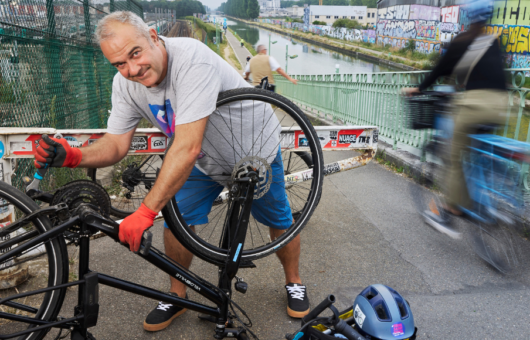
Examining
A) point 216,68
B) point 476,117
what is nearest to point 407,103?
point 476,117

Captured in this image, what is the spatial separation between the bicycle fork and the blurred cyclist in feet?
7.05

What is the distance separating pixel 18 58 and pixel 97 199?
73.4 inches

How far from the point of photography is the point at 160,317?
2689 mm

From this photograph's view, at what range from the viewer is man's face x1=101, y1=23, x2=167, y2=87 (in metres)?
1.98

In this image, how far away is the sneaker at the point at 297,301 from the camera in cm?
281

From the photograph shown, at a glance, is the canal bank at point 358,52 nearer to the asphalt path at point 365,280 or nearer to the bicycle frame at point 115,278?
the asphalt path at point 365,280

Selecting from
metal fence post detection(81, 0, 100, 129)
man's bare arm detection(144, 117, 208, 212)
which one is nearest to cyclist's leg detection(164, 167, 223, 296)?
man's bare arm detection(144, 117, 208, 212)

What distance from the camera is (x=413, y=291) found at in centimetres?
312

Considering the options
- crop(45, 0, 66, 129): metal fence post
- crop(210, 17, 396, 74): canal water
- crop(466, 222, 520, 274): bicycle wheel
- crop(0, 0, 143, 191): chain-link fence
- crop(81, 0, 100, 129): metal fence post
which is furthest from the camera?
→ crop(210, 17, 396, 74): canal water

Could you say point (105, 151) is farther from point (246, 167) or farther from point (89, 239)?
point (246, 167)

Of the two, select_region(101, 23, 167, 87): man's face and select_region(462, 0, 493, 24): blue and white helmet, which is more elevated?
select_region(462, 0, 493, 24): blue and white helmet

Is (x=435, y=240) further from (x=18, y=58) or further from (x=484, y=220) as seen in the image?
(x=18, y=58)

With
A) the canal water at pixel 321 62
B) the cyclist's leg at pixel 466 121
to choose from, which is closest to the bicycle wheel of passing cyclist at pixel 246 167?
the cyclist's leg at pixel 466 121

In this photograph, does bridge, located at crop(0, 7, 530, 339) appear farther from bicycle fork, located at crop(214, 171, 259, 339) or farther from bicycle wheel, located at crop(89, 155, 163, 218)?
bicycle wheel, located at crop(89, 155, 163, 218)
